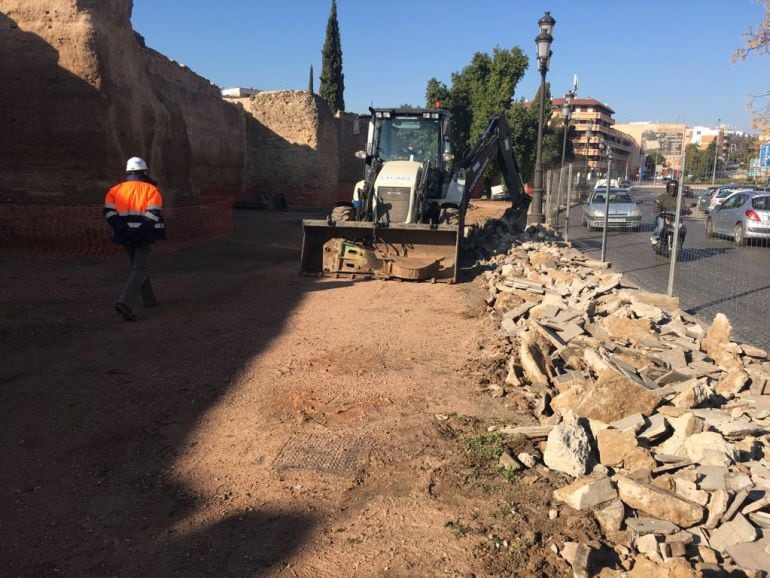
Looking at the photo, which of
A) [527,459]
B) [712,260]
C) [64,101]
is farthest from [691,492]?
[64,101]

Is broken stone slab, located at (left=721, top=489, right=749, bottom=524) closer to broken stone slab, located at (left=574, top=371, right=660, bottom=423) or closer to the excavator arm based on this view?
broken stone slab, located at (left=574, top=371, right=660, bottom=423)

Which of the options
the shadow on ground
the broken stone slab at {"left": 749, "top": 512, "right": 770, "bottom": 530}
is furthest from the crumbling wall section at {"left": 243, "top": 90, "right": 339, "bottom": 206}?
the broken stone slab at {"left": 749, "top": 512, "right": 770, "bottom": 530}

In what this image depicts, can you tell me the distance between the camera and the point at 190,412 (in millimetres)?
4715

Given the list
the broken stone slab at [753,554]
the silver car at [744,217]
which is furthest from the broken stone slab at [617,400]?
the silver car at [744,217]

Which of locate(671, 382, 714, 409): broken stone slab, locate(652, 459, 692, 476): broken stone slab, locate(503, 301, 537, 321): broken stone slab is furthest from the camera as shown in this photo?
locate(503, 301, 537, 321): broken stone slab

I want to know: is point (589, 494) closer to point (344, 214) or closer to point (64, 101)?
point (344, 214)

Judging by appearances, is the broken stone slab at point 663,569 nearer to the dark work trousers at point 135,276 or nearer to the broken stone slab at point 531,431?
the broken stone slab at point 531,431

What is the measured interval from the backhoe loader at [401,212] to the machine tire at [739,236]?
28.9 feet

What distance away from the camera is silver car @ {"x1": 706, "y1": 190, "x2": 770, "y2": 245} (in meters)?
16.0

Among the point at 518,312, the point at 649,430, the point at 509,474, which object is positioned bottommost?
the point at 509,474

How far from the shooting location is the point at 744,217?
16328 millimetres

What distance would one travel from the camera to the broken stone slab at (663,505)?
3.16m

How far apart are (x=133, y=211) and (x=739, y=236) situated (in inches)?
634

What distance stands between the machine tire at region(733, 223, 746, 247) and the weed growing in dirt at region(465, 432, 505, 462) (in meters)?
15.4
